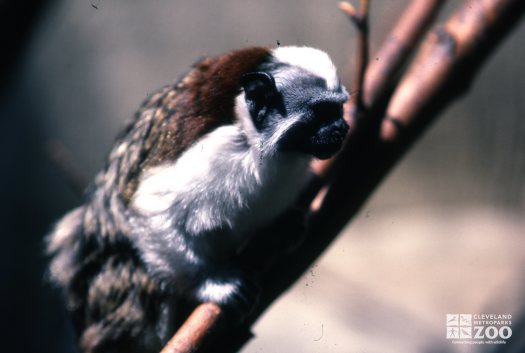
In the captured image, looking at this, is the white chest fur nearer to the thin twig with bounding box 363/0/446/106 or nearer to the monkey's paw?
the monkey's paw

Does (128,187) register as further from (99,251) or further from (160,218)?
(99,251)

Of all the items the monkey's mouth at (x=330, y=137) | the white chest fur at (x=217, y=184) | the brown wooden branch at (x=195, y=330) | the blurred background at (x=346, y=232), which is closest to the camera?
the monkey's mouth at (x=330, y=137)

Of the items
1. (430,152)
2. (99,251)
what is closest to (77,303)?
(99,251)

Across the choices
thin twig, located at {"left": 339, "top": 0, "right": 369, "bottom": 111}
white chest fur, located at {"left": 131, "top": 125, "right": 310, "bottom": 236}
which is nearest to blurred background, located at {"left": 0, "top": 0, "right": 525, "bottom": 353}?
white chest fur, located at {"left": 131, "top": 125, "right": 310, "bottom": 236}

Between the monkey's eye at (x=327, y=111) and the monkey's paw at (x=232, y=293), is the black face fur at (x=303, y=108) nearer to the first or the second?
the monkey's eye at (x=327, y=111)

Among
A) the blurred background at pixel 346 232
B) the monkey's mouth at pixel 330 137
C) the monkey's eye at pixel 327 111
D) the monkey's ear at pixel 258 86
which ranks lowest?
the blurred background at pixel 346 232

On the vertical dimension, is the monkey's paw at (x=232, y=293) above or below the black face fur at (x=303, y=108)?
below

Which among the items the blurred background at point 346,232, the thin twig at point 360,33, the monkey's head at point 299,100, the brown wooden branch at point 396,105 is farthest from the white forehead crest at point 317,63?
the blurred background at point 346,232

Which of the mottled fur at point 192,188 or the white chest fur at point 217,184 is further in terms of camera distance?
the white chest fur at point 217,184

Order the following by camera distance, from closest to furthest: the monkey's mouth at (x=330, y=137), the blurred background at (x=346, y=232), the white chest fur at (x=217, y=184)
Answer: the monkey's mouth at (x=330, y=137)
the white chest fur at (x=217, y=184)
the blurred background at (x=346, y=232)
